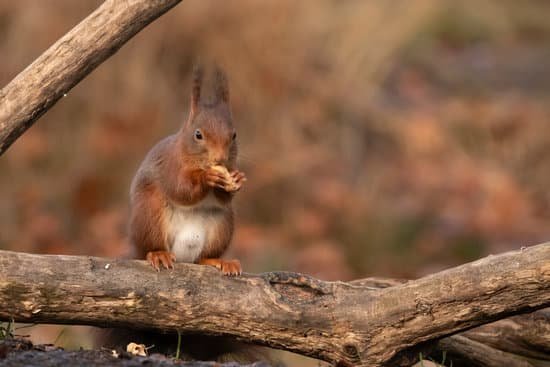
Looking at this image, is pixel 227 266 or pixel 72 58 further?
pixel 227 266

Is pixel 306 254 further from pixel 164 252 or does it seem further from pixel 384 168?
pixel 164 252

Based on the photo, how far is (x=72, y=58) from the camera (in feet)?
11.4

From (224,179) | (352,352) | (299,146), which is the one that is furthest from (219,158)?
(299,146)

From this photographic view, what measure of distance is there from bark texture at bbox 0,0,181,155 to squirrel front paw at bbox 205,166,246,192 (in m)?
0.55

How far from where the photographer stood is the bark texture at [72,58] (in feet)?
11.3

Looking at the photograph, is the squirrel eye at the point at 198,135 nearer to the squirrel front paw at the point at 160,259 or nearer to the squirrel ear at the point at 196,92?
the squirrel ear at the point at 196,92

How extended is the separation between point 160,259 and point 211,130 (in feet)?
1.63

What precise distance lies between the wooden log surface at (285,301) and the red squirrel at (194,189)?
8.7 inches

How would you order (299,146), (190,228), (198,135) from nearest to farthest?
(198,135)
(190,228)
(299,146)

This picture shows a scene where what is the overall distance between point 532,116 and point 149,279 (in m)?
8.83

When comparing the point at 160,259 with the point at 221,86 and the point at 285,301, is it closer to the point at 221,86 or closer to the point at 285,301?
the point at 285,301

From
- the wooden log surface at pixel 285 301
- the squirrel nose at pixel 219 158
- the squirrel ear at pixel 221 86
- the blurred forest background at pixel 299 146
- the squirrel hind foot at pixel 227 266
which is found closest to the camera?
the wooden log surface at pixel 285 301

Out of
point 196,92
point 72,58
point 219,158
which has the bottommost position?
point 219,158

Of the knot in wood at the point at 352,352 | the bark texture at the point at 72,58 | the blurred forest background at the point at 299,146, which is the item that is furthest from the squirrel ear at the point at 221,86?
the blurred forest background at the point at 299,146
